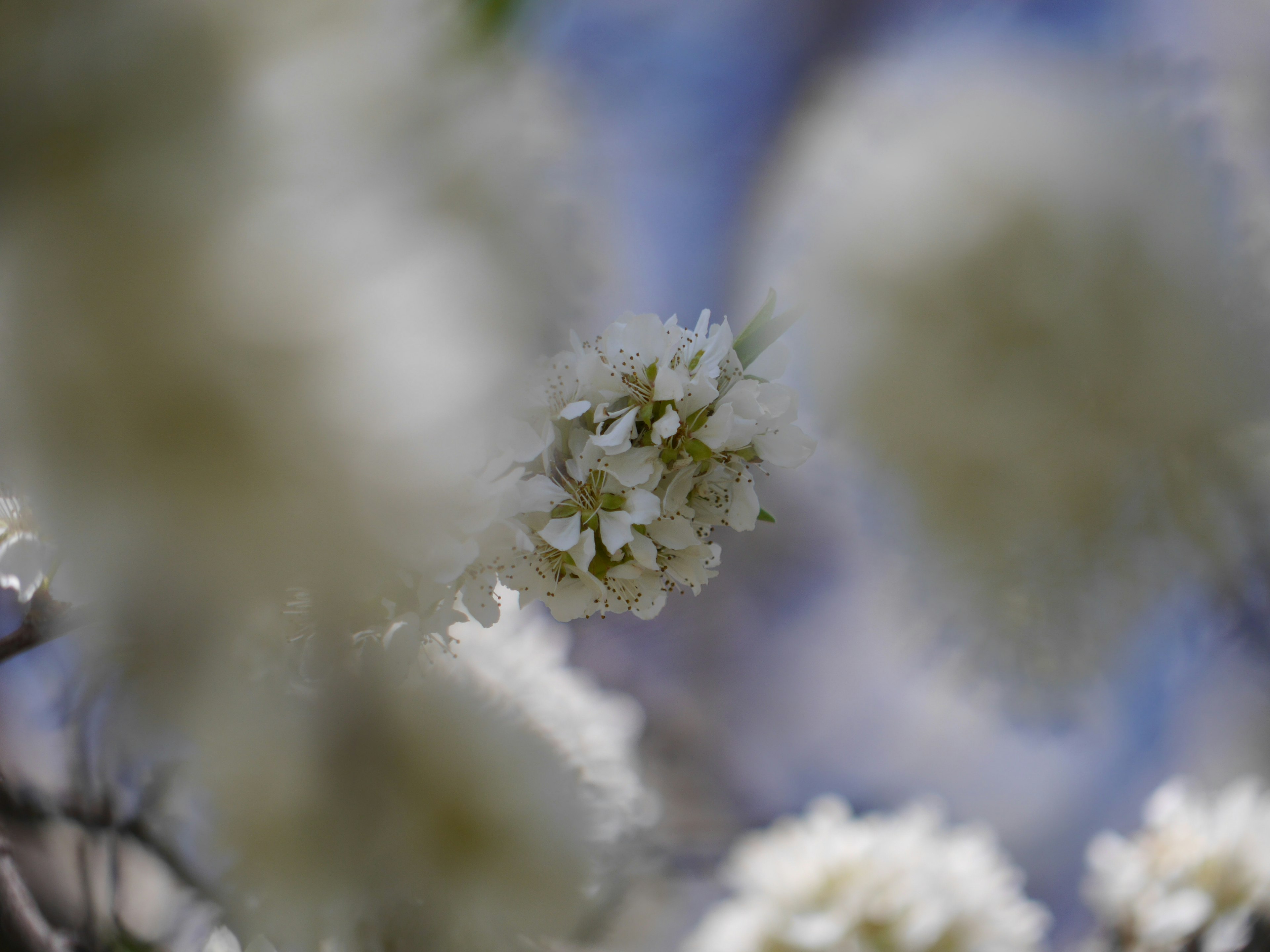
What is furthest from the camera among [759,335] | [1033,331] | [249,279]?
[1033,331]

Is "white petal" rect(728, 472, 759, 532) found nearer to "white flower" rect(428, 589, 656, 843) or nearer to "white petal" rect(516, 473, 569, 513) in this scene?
"white petal" rect(516, 473, 569, 513)

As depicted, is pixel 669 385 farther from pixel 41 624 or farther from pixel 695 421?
pixel 41 624

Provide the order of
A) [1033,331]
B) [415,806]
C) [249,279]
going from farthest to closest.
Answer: [1033,331], [415,806], [249,279]

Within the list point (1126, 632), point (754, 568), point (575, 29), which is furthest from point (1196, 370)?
point (575, 29)

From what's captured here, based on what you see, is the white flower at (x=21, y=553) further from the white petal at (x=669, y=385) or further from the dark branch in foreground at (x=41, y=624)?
the white petal at (x=669, y=385)

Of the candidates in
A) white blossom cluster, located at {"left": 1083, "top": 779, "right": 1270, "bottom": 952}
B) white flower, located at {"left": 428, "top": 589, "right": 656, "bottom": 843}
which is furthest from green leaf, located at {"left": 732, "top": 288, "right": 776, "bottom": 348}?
white blossom cluster, located at {"left": 1083, "top": 779, "right": 1270, "bottom": 952}

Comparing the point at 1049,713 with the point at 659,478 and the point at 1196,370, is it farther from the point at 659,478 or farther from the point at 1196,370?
the point at 659,478

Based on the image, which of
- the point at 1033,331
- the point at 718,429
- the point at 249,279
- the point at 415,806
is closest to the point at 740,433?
the point at 718,429

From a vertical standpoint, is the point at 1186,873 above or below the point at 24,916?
above
